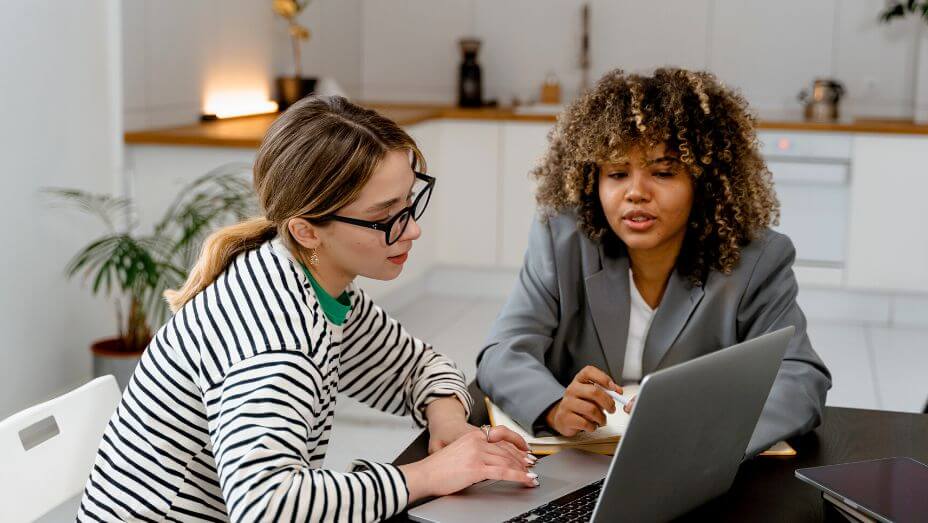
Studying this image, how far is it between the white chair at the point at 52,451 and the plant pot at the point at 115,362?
5.92 feet

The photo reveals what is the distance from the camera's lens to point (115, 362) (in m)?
3.28

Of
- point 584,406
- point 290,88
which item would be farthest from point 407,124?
point 584,406

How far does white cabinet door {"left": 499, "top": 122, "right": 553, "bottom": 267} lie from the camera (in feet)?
16.9

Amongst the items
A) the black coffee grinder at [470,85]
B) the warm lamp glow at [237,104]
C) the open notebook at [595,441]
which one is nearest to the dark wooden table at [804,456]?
the open notebook at [595,441]

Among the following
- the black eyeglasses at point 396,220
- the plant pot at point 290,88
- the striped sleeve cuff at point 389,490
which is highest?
the plant pot at point 290,88

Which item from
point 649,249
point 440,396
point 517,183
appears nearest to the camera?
point 440,396

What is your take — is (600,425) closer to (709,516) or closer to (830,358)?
(709,516)

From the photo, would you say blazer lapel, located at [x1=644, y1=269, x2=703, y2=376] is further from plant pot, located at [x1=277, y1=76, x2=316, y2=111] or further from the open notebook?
plant pot, located at [x1=277, y1=76, x2=316, y2=111]

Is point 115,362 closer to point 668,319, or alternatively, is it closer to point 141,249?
point 141,249

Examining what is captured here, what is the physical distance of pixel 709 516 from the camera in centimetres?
125

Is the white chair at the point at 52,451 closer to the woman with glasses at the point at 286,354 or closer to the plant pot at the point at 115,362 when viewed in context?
the woman with glasses at the point at 286,354

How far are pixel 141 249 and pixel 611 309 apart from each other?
1.84 metres

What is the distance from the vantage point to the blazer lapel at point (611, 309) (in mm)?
1801

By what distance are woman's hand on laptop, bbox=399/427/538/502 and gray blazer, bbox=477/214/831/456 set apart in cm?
27
